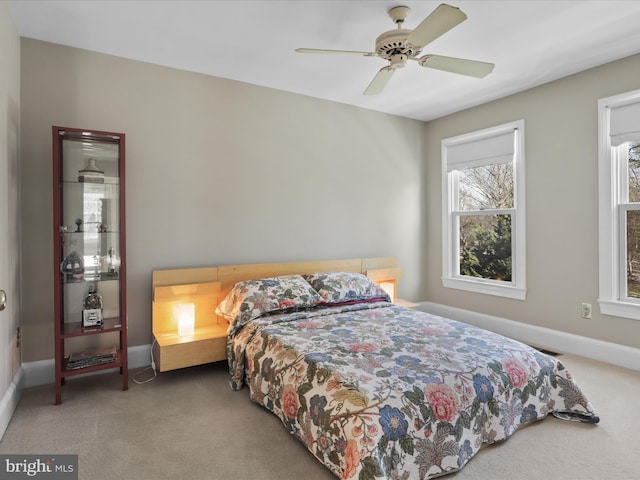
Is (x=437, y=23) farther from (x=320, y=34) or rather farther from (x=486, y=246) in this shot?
(x=486, y=246)

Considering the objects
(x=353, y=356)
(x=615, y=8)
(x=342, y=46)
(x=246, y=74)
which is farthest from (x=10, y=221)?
(x=615, y=8)

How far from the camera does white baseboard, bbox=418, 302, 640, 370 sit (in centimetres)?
317

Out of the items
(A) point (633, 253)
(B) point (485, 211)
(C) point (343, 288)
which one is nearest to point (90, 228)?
(C) point (343, 288)

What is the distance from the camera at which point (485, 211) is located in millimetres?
4320

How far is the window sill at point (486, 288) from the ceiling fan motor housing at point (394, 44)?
2.64 metres

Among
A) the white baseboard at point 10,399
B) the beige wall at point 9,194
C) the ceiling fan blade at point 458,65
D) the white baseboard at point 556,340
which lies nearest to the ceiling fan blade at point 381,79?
the ceiling fan blade at point 458,65

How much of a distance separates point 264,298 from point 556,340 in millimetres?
2740

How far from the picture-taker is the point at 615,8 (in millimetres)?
2432

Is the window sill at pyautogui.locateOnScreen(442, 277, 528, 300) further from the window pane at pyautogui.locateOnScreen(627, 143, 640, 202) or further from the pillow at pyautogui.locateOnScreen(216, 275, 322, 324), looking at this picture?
the pillow at pyautogui.locateOnScreen(216, 275, 322, 324)

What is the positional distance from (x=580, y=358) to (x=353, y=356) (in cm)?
243

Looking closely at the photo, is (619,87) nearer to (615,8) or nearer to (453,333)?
(615,8)

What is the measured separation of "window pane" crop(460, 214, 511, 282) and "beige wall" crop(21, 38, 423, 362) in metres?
0.81

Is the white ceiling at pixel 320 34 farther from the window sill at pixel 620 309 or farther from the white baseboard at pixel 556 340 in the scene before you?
the white baseboard at pixel 556 340

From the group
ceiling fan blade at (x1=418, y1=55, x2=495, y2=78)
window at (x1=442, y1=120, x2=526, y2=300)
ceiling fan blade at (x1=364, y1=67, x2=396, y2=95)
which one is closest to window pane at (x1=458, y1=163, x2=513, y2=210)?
window at (x1=442, y1=120, x2=526, y2=300)
